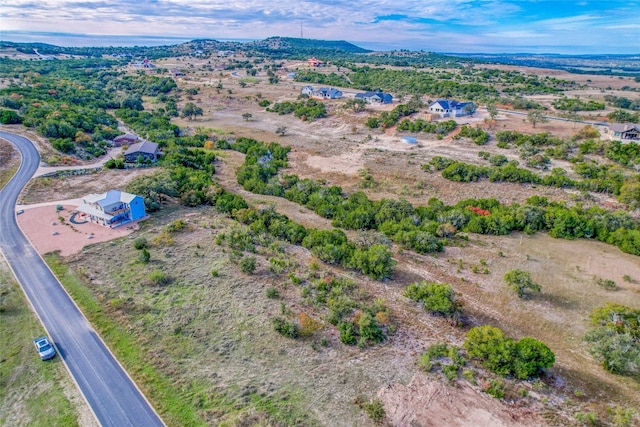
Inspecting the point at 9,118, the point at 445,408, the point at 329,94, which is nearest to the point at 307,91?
the point at 329,94

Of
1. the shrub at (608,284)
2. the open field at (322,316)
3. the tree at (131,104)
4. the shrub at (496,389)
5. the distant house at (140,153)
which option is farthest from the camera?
the tree at (131,104)

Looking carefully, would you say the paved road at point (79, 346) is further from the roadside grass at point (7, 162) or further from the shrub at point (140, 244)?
the roadside grass at point (7, 162)

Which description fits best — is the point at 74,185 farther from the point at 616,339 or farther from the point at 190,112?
the point at 616,339

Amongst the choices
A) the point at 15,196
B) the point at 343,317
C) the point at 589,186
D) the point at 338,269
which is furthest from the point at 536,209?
the point at 15,196

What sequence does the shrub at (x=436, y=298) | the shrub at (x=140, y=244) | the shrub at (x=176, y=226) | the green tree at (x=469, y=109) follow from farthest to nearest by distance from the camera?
the green tree at (x=469, y=109), the shrub at (x=176, y=226), the shrub at (x=140, y=244), the shrub at (x=436, y=298)

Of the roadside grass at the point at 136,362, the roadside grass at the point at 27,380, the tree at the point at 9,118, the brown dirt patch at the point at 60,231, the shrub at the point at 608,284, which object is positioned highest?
the tree at the point at 9,118

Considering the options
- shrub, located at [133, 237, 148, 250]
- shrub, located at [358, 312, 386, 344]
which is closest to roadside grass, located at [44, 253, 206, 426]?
shrub, located at [133, 237, 148, 250]

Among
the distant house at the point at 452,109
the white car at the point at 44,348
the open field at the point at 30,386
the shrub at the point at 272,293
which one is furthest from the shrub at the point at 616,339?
the distant house at the point at 452,109
